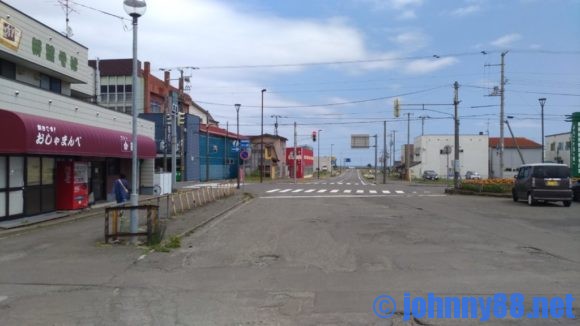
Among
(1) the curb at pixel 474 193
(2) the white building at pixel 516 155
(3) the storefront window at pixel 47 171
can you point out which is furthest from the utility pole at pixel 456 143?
(2) the white building at pixel 516 155

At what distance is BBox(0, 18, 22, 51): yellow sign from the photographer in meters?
17.8

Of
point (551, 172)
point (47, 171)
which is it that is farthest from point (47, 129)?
point (551, 172)

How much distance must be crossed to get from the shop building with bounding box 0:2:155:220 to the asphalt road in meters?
3.23

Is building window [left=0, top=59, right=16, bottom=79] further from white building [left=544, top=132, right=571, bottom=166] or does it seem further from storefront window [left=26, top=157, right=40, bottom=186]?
white building [left=544, top=132, right=571, bottom=166]

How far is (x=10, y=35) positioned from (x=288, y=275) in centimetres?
1477

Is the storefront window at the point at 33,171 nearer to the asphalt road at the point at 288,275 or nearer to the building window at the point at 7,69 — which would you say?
the building window at the point at 7,69

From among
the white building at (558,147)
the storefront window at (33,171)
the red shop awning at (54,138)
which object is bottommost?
the storefront window at (33,171)

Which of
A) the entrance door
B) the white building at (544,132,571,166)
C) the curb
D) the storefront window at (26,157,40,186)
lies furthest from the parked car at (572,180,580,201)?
the white building at (544,132,571,166)

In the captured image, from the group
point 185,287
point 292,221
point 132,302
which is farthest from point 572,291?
point 292,221

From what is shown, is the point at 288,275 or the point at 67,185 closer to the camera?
the point at 288,275

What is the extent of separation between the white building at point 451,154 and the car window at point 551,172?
2883 inches

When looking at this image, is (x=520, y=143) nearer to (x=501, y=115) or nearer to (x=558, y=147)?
(x=558, y=147)

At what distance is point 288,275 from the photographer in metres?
9.05

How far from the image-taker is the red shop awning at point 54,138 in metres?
15.4
